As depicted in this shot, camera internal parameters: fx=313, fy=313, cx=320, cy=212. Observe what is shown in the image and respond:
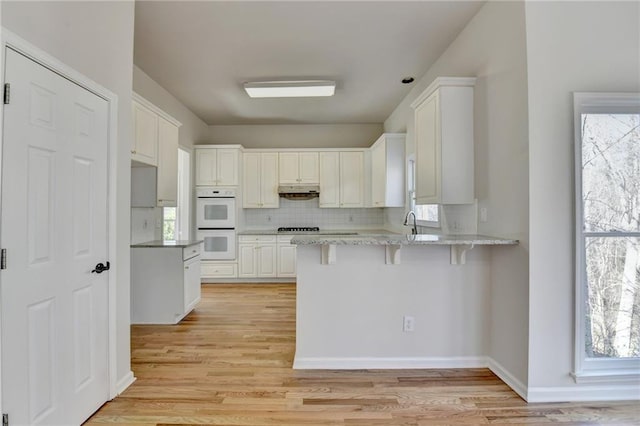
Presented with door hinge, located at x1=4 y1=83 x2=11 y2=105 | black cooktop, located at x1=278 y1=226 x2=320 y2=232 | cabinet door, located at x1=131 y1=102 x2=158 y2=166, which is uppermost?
cabinet door, located at x1=131 y1=102 x2=158 y2=166

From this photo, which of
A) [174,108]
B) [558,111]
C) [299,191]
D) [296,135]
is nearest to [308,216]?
[299,191]

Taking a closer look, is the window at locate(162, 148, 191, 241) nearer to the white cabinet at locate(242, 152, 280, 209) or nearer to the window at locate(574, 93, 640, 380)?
the white cabinet at locate(242, 152, 280, 209)

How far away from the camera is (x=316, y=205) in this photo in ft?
20.2

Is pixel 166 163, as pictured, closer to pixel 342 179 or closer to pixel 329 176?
pixel 329 176

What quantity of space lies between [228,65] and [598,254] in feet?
12.6

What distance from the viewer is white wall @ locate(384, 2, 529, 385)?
84.4 inches

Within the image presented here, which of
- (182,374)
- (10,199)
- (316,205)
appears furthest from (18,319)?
(316,205)

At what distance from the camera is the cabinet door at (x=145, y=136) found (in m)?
3.11

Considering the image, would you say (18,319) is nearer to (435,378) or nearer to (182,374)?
(182,374)

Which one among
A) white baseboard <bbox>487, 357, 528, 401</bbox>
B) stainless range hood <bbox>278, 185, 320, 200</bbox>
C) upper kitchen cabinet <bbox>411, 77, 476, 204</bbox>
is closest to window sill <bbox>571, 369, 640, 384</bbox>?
white baseboard <bbox>487, 357, 528, 401</bbox>

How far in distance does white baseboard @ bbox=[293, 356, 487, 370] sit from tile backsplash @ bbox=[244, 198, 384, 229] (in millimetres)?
3719

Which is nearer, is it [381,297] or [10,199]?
[10,199]

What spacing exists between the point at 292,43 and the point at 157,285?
3.01 m

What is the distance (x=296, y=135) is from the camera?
20.1 feet
